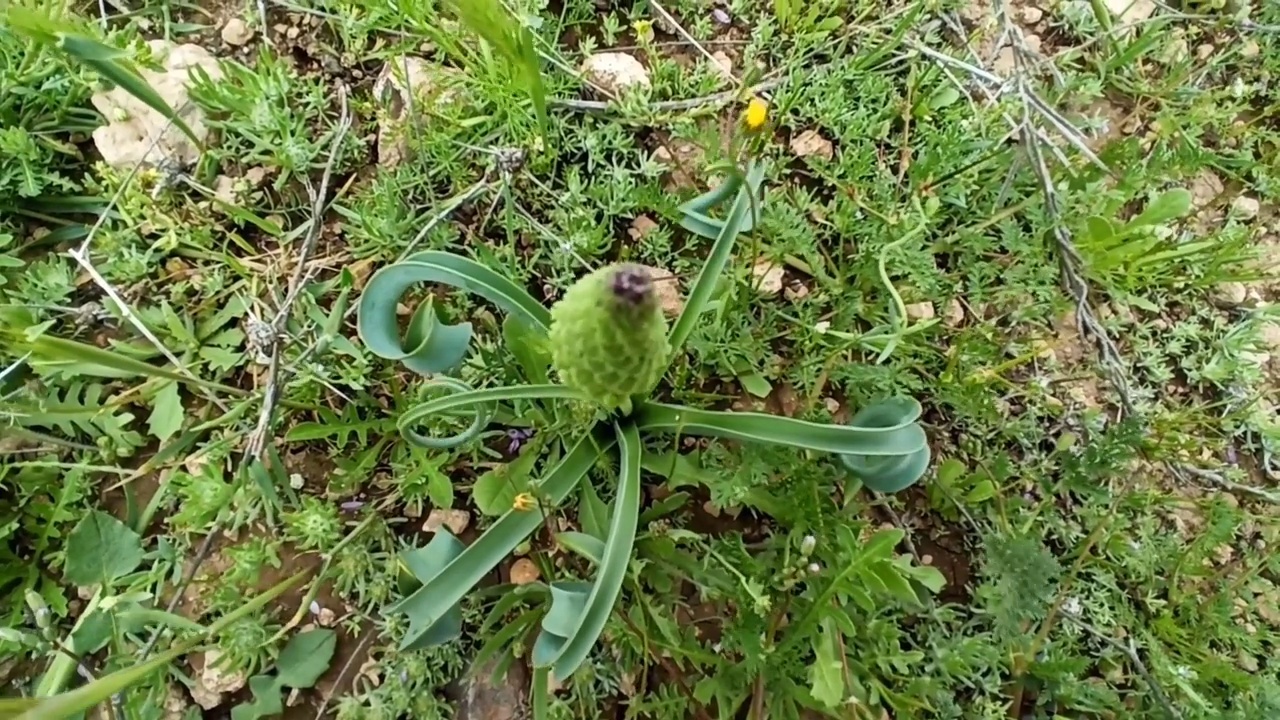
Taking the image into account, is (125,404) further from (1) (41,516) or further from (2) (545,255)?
(2) (545,255)

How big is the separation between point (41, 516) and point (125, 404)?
0.64 feet

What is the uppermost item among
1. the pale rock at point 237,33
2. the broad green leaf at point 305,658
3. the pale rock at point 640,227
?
the pale rock at point 237,33

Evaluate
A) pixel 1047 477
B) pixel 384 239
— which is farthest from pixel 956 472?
pixel 384 239

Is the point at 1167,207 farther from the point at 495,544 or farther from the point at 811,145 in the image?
the point at 495,544

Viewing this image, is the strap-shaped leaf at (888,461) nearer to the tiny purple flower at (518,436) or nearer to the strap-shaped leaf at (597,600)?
the strap-shaped leaf at (597,600)

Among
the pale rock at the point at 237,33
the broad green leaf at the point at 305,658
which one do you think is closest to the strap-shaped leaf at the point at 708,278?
the broad green leaf at the point at 305,658

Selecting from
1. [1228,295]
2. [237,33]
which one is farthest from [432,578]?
[1228,295]

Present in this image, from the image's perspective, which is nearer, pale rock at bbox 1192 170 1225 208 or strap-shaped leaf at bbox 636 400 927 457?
strap-shaped leaf at bbox 636 400 927 457

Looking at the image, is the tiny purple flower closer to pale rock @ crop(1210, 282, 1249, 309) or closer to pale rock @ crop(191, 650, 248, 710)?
pale rock @ crop(191, 650, 248, 710)

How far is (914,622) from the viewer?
150 centimetres

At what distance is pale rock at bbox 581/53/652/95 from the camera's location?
1655 mm

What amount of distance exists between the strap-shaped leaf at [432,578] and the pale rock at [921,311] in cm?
80

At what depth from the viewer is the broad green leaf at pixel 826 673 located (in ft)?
4.10

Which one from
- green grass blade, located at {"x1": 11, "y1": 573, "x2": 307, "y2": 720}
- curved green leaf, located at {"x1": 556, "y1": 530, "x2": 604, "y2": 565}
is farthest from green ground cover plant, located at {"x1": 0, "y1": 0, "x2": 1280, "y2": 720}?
green grass blade, located at {"x1": 11, "y1": 573, "x2": 307, "y2": 720}
